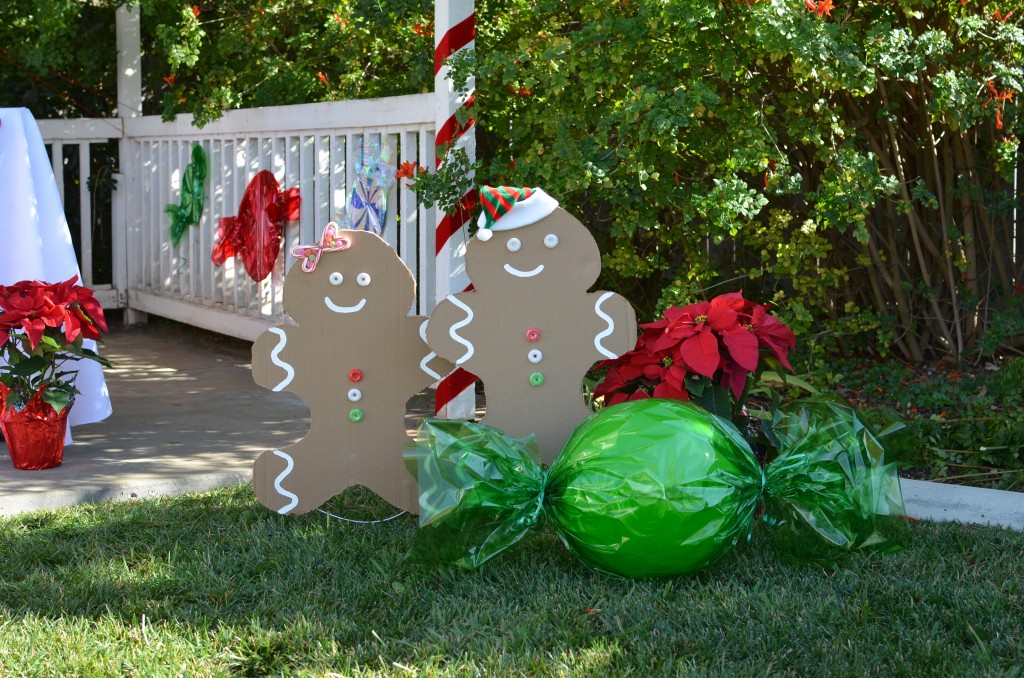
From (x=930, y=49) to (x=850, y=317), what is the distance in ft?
5.56

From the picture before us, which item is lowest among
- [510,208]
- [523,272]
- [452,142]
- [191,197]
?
[191,197]

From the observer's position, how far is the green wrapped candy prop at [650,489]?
3154 mm

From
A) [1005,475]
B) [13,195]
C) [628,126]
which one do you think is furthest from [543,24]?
[1005,475]

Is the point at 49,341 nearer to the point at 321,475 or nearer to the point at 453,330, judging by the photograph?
the point at 321,475

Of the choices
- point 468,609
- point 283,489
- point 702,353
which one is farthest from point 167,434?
point 702,353

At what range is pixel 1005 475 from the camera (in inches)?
172

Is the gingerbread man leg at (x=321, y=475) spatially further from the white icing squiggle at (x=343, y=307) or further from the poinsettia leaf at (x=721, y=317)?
the poinsettia leaf at (x=721, y=317)

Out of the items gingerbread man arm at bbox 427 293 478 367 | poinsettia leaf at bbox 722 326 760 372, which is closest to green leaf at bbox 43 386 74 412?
gingerbread man arm at bbox 427 293 478 367

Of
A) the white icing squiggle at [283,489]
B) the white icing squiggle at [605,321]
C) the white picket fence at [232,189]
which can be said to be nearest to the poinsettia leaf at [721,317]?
the white icing squiggle at [605,321]

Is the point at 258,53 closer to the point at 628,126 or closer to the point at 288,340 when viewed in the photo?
the point at 628,126

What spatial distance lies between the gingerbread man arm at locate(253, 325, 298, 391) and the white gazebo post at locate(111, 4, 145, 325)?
5.43 m

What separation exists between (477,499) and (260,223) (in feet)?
13.3

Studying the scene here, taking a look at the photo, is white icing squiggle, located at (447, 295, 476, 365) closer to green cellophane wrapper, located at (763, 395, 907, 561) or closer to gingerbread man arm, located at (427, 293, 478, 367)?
gingerbread man arm, located at (427, 293, 478, 367)

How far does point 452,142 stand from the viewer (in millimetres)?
5070
